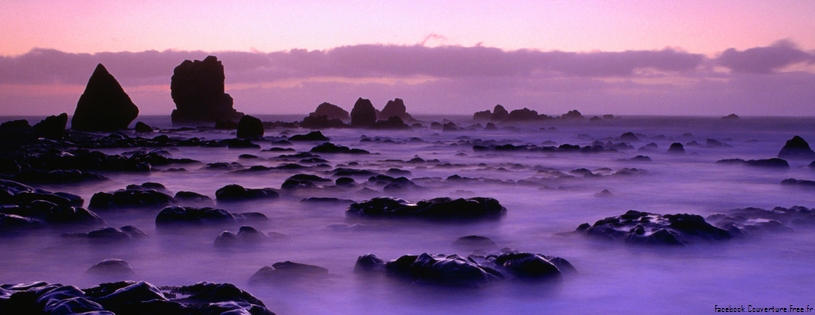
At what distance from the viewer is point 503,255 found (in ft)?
18.4

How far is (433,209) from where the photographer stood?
Answer: 840 cm

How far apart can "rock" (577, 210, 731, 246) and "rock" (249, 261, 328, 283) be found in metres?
3.43

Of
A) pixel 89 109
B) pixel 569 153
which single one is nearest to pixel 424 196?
pixel 569 153

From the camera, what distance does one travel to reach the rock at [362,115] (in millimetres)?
72625

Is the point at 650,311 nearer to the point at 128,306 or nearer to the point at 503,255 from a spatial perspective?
the point at 503,255

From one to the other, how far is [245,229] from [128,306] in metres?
3.56

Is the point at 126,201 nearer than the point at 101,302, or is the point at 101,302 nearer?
the point at 101,302

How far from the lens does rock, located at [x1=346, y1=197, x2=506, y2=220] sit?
838 cm

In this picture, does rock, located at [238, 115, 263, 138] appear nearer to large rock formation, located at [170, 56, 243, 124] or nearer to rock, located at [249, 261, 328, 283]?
rock, located at [249, 261, 328, 283]

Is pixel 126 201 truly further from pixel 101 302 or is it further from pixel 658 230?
pixel 658 230

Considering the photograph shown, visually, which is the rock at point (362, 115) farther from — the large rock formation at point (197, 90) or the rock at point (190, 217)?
the rock at point (190, 217)

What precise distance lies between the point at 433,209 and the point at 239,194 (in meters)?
3.85

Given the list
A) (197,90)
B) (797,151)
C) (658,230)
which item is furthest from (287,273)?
(197,90)

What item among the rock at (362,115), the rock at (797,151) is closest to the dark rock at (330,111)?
the rock at (362,115)
